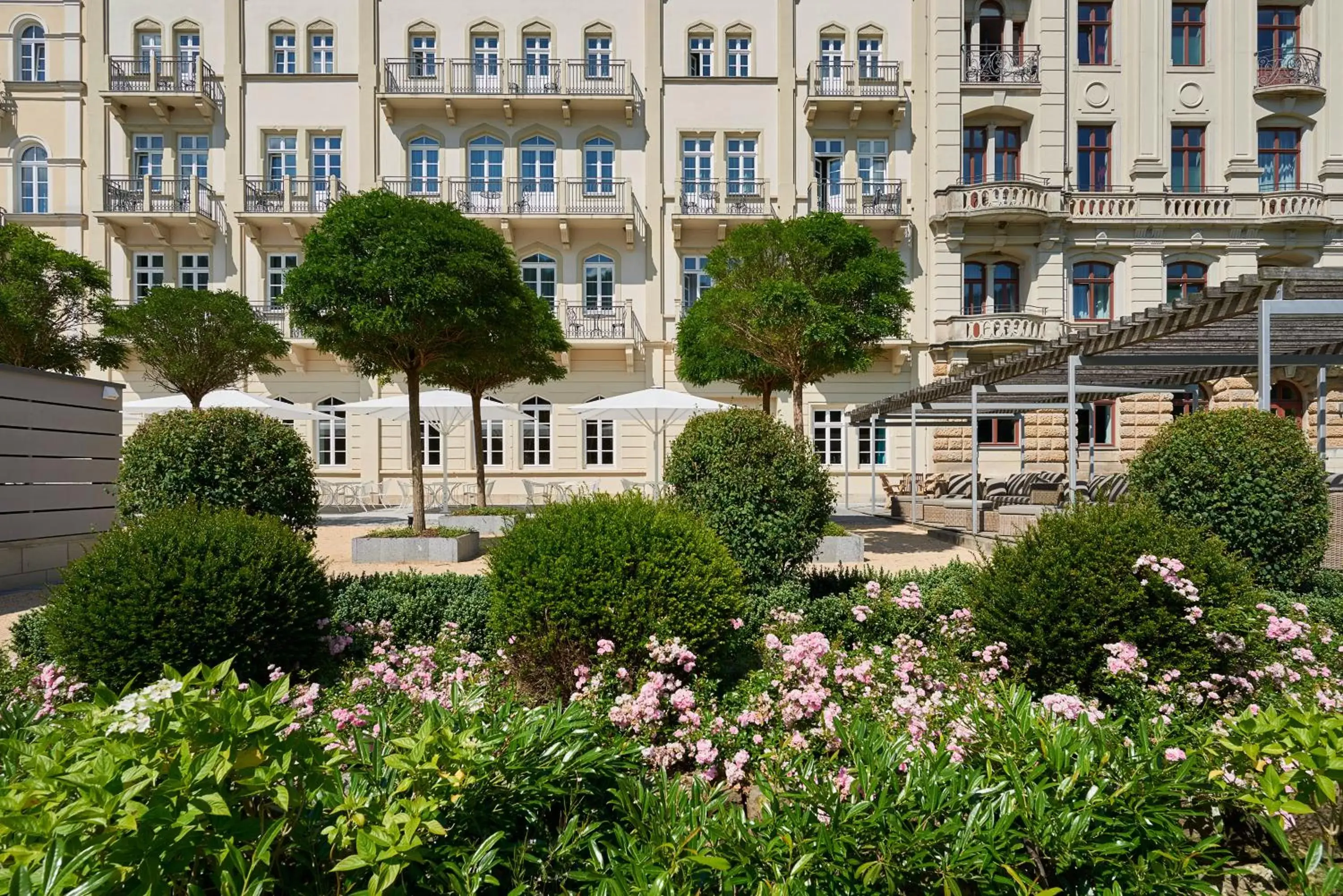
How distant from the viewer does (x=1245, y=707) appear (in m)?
3.69

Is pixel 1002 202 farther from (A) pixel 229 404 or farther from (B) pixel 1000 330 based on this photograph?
(A) pixel 229 404

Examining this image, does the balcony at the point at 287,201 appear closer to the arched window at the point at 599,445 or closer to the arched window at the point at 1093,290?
the arched window at the point at 599,445

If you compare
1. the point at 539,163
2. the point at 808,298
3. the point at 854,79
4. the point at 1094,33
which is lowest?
the point at 808,298

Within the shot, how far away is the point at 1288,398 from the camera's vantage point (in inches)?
899

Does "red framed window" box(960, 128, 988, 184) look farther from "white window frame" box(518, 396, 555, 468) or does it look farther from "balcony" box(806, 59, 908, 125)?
"white window frame" box(518, 396, 555, 468)

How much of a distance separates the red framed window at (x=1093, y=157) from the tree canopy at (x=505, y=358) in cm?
1613

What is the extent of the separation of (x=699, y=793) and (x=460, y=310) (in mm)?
8665

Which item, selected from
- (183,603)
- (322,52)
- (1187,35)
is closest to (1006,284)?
(1187,35)

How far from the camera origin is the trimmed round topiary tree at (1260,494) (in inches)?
230

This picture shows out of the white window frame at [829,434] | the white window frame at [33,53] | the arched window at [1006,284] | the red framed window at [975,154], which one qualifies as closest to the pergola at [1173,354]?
the white window frame at [829,434]

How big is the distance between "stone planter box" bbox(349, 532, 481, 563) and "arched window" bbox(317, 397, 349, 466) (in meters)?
12.4

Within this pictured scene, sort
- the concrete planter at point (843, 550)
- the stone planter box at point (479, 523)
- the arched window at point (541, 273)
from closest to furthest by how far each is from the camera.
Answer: the concrete planter at point (843, 550) < the stone planter box at point (479, 523) < the arched window at point (541, 273)

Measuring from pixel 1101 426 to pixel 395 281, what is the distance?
66.9 ft

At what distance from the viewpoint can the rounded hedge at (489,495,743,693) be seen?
153 inches
